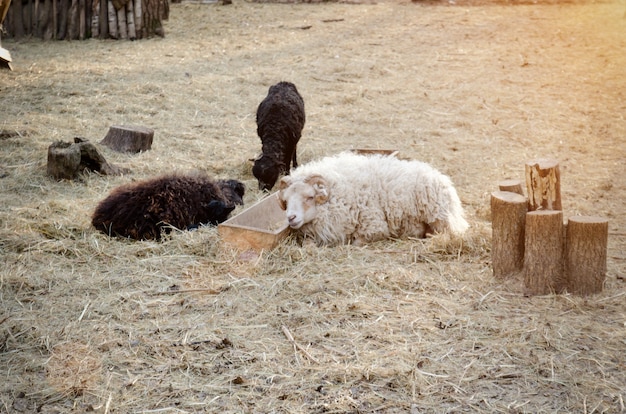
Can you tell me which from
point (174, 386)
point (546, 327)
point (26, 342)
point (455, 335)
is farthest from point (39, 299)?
point (546, 327)

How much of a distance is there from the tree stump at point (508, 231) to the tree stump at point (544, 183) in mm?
102

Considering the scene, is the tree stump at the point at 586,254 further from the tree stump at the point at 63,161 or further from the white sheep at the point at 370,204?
the tree stump at the point at 63,161

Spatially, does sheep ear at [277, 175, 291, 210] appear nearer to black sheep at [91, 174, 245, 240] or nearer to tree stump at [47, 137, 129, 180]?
black sheep at [91, 174, 245, 240]

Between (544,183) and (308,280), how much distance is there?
1830 mm

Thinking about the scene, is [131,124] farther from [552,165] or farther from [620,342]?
[620,342]

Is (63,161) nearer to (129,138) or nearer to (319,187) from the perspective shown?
(129,138)

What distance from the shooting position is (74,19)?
1502cm

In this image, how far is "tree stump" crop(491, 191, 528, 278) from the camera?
5.05m

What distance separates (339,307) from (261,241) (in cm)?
114

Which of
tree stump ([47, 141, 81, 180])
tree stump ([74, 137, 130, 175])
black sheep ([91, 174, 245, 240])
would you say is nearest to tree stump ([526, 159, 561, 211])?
black sheep ([91, 174, 245, 240])

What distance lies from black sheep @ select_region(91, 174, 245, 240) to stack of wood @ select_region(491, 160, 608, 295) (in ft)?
8.55

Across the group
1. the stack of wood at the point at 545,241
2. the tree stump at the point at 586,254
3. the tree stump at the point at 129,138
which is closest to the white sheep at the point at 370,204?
the stack of wood at the point at 545,241

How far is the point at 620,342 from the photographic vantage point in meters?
4.37

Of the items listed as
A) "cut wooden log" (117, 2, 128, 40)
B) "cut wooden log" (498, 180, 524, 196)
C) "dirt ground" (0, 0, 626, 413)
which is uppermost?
"cut wooden log" (117, 2, 128, 40)
